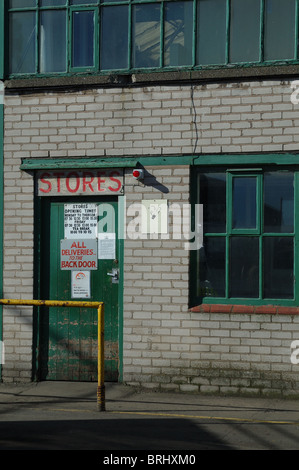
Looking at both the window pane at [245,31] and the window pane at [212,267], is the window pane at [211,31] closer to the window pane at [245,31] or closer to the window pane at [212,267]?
the window pane at [245,31]

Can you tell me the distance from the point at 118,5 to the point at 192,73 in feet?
4.26

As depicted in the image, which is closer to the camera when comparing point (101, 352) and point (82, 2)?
point (101, 352)

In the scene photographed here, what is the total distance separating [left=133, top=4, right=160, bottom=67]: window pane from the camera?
880 centimetres

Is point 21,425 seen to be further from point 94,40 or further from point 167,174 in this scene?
point 94,40

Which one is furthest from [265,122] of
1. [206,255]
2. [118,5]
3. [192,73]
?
[118,5]

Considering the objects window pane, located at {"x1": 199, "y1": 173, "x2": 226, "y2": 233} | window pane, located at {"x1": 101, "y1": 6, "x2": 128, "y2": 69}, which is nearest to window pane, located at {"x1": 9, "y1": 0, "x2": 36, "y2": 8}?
window pane, located at {"x1": 101, "y1": 6, "x2": 128, "y2": 69}

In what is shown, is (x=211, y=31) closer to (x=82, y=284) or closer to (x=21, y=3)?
(x=21, y=3)

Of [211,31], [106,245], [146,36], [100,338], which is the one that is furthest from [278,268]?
[146,36]

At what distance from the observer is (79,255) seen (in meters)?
9.02

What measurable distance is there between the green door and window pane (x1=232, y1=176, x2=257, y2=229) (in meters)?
1.48

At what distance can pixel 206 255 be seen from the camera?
8.66 m

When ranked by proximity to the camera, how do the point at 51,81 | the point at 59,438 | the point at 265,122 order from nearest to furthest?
1. the point at 59,438
2. the point at 265,122
3. the point at 51,81

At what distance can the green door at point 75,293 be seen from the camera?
Answer: 894 cm

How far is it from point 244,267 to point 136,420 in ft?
7.69
